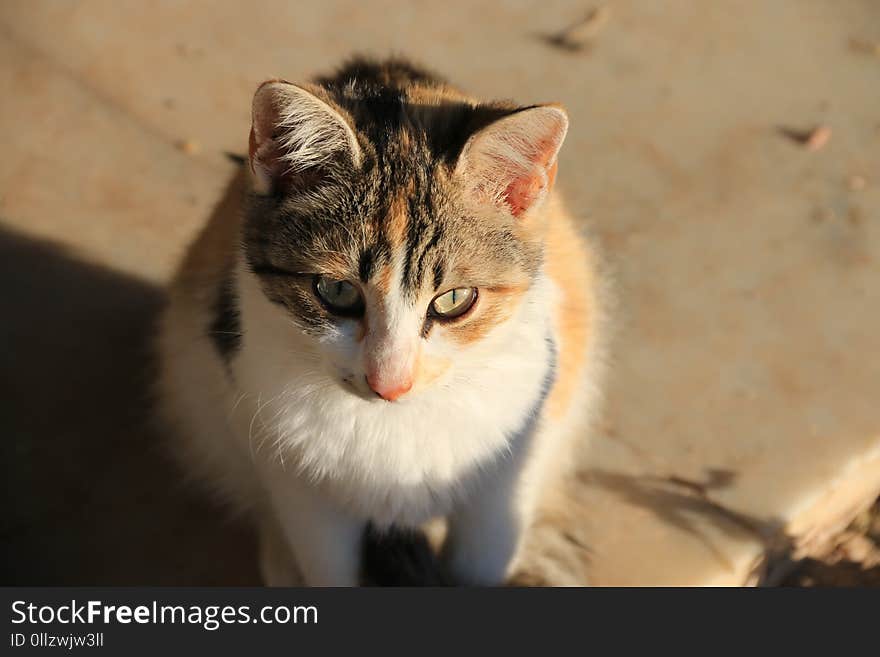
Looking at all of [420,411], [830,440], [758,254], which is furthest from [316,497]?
[758,254]

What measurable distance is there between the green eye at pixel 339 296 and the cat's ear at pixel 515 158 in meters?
0.31

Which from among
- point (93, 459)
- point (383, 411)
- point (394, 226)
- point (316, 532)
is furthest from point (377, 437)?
point (93, 459)

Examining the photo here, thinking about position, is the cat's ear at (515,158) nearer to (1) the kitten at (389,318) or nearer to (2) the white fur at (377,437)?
(1) the kitten at (389,318)

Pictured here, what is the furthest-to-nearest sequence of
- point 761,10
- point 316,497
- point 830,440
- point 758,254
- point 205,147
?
1. point 761,10
2. point 205,147
3. point 758,254
4. point 830,440
5. point 316,497

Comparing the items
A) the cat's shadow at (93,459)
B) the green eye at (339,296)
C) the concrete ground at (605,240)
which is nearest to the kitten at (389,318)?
the green eye at (339,296)

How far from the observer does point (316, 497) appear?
7.70 ft

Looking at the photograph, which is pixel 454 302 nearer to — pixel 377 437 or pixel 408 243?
pixel 408 243

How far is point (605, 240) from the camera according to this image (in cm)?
329

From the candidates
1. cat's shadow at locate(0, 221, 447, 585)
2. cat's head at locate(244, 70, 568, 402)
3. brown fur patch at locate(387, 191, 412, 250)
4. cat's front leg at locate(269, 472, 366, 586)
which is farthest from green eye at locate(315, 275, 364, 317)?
cat's shadow at locate(0, 221, 447, 585)

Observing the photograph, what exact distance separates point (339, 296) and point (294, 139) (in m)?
0.31

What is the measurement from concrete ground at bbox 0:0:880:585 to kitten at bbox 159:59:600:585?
1.36ft

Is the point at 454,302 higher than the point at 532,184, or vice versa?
the point at 532,184

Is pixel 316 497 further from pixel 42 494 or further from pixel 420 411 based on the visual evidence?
pixel 42 494

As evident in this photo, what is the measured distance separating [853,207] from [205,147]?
2.14m
